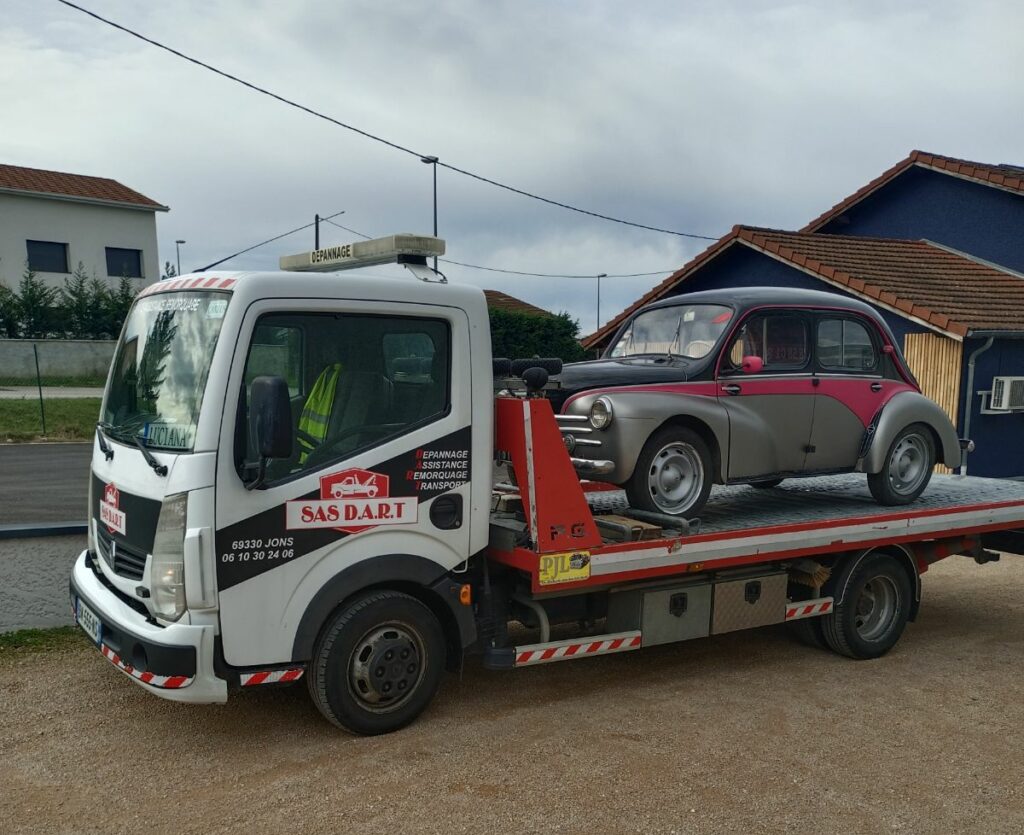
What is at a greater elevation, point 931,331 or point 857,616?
point 931,331

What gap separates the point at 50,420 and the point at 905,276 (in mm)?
16466

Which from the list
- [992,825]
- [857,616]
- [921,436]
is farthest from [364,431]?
[921,436]

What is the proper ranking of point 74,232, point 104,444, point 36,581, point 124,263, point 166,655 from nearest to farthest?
point 166,655
point 104,444
point 36,581
point 74,232
point 124,263

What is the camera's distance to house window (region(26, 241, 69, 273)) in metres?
34.2

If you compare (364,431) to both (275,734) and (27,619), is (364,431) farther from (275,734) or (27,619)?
(27,619)

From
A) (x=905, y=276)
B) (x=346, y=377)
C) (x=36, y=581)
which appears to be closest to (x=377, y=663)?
(x=346, y=377)

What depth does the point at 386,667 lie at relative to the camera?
487 cm

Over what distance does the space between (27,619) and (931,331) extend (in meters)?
13.3

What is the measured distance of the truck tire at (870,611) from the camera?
6.54m

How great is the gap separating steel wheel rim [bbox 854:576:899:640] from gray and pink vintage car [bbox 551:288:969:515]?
2.12 ft

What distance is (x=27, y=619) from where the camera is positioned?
6781mm

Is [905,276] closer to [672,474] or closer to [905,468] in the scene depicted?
[905,468]

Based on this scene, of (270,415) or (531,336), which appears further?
(531,336)

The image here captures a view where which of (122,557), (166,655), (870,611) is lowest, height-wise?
(870,611)
